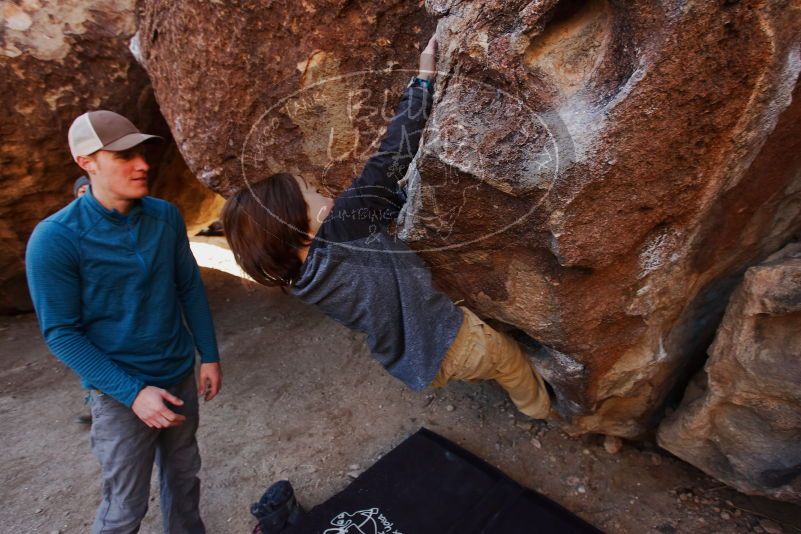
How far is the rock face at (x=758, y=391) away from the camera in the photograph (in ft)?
4.57

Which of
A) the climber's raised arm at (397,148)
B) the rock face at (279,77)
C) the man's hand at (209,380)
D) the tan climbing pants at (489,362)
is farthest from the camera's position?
the rock face at (279,77)

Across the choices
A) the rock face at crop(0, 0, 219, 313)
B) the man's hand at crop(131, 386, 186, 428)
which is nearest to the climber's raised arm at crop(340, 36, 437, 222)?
the man's hand at crop(131, 386, 186, 428)

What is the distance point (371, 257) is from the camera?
1540 mm

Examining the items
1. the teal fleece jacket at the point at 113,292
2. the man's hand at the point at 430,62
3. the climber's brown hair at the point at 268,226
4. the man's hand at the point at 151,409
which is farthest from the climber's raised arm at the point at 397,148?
the man's hand at the point at 151,409

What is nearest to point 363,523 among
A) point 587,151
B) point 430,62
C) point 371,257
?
point 371,257

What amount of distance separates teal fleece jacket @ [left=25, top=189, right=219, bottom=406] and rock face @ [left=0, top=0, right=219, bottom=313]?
6.13ft

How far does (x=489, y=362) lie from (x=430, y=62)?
103 centimetres

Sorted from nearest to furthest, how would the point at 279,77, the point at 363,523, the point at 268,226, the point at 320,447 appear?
the point at 268,226 < the point at 363,523 < the point at 279,77 < the point at 320,447

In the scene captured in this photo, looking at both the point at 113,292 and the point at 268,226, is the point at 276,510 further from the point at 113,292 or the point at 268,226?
the point at 268,226

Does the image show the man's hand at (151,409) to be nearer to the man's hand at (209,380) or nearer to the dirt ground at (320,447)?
the man's hand at (209,380)

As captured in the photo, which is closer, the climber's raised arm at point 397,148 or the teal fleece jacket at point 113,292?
the teal fleece jacket at point 113,292

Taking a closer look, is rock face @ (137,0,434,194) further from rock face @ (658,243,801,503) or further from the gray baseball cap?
rock face @ (658,243,801,503)

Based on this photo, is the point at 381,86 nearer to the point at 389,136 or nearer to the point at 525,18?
the point at 389,136

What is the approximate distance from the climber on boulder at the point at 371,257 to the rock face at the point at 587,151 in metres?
0.11
